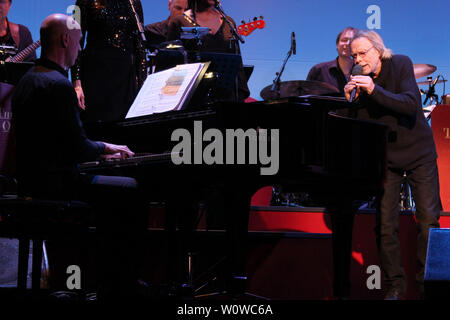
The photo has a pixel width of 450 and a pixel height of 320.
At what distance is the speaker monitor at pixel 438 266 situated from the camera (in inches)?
81.1

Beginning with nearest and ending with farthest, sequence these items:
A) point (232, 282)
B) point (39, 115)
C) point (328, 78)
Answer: point (232, 282) → point (39, 115) → point (328, 78)

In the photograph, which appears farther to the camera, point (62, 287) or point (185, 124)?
point (62, 287)

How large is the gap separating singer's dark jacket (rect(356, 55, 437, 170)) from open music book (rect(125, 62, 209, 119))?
1.17 meters

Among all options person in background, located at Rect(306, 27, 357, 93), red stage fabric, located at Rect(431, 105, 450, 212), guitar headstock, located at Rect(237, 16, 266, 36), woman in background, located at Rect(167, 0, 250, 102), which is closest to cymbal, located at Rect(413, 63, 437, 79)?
red stage fabric, located at Rect(431, 105, 450, 212)

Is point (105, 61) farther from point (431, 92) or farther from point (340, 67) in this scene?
point (431, 92)

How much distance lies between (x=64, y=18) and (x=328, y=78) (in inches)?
105

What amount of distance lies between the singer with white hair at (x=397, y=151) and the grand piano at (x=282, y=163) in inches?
21.3

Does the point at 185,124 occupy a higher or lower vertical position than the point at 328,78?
lower

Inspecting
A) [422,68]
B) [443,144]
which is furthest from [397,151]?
[422,68]

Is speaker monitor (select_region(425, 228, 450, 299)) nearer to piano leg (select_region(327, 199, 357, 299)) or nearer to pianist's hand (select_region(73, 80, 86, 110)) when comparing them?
piano leg (select_region(327, 199, 357, 299))

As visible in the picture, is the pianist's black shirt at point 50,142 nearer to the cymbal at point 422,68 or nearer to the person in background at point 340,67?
the person in background at point 340,67
